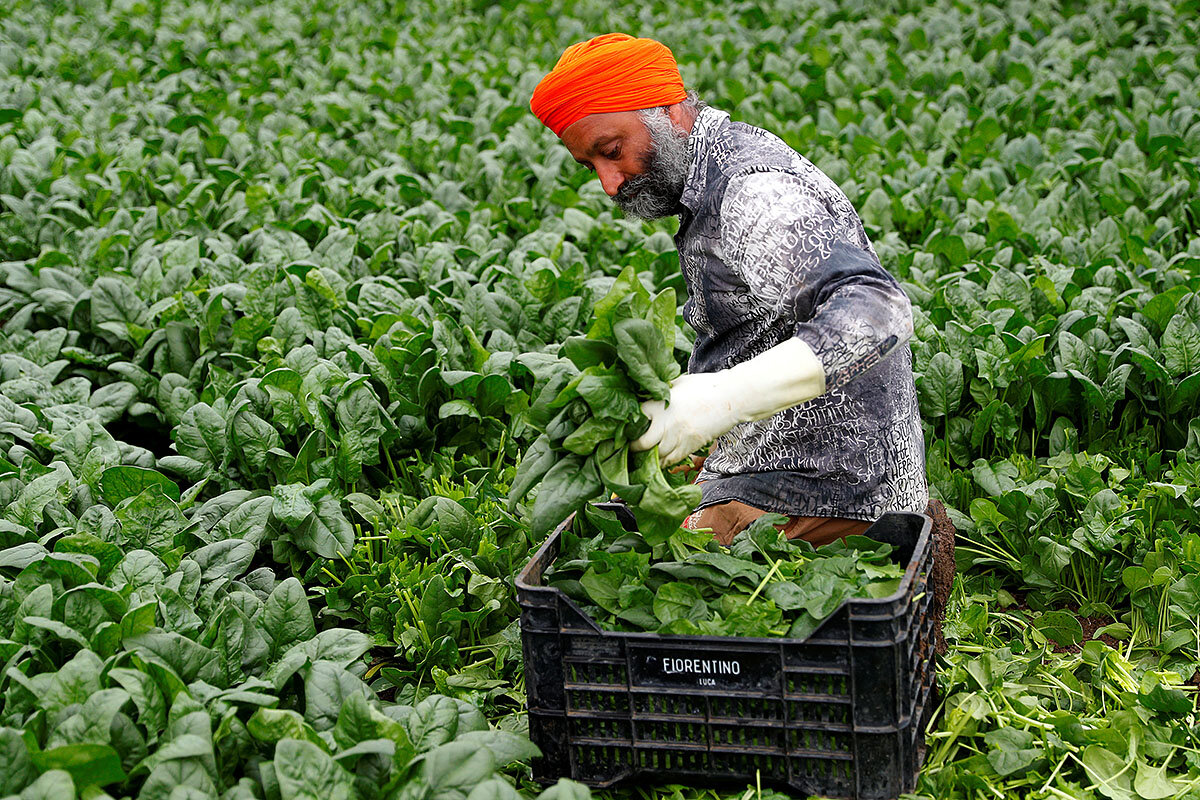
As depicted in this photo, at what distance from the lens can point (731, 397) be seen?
2635mm

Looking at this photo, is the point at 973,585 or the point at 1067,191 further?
the point at 1067,191

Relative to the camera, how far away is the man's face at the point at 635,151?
10.2ft

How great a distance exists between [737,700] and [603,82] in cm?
154

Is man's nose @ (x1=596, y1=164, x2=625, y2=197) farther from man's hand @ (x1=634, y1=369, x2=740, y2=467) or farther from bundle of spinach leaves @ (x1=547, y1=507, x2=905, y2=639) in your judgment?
bundle of spinach leaves @ (x1=547, y1=507, x2=905, y2=639)

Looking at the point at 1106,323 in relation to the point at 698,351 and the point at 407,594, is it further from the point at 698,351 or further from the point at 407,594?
the point at 407,594

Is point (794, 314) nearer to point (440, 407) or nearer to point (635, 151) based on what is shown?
point (635, 151)

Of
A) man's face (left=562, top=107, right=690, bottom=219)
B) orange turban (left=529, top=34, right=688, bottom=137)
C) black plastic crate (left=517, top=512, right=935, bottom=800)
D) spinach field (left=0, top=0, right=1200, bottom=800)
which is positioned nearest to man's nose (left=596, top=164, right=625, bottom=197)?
man's face (left=562, top=107, right=690, bottom=219)

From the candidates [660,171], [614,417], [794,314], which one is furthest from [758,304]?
[614,417]

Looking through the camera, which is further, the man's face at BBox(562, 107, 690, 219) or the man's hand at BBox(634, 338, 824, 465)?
the man's face at BBox(562, 107, 690, 219)

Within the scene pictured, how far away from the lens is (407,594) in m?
3.64

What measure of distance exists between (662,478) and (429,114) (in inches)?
264

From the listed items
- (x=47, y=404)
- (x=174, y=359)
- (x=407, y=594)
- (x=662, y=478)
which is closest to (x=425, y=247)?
(x=174, y=359)

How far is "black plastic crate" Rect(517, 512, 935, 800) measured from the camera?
2.52 metres

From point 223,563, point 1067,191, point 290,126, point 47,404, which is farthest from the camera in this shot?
point 290,126
